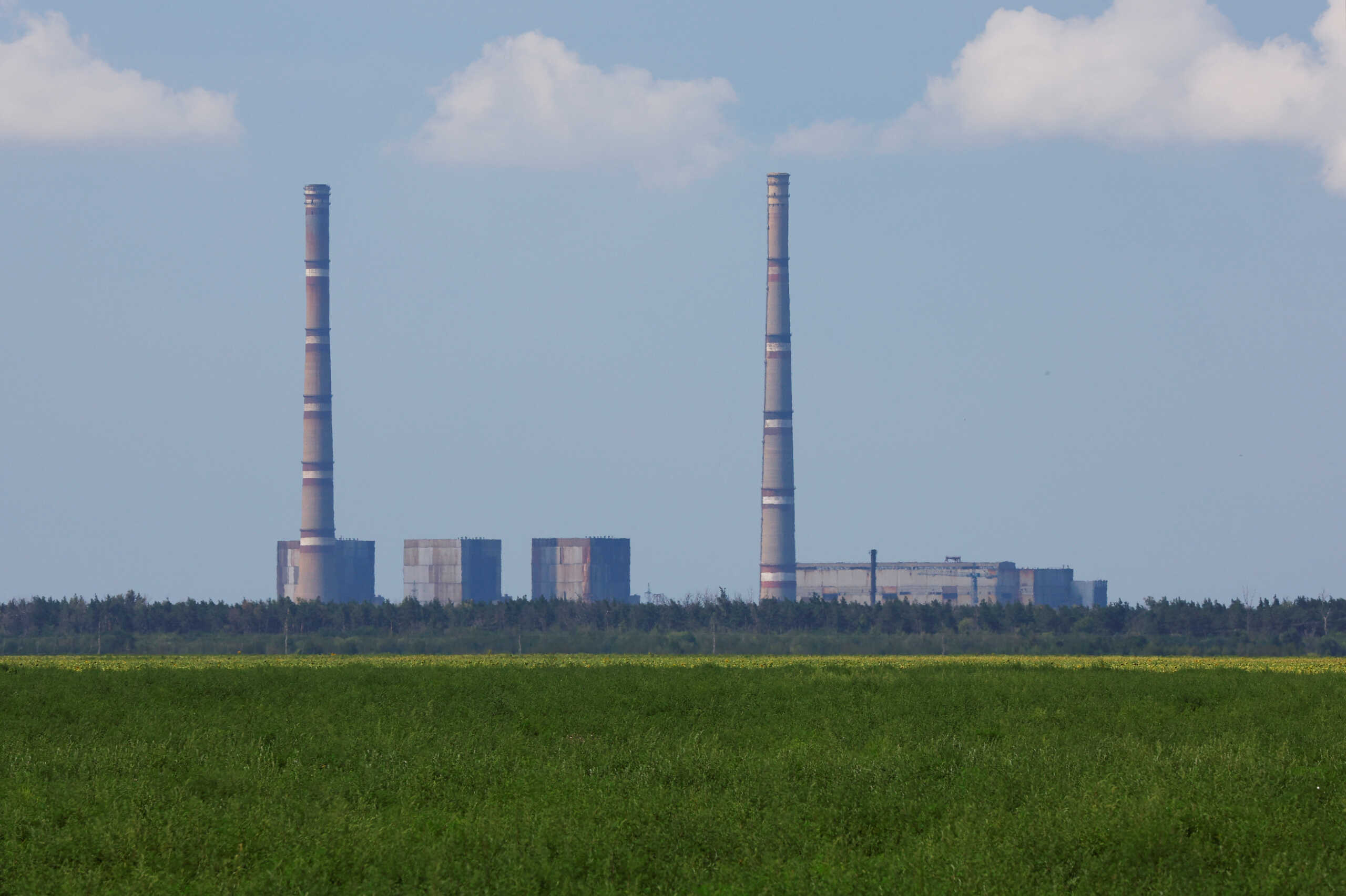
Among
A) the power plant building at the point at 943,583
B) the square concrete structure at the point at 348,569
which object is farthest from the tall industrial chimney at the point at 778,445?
the square concrete structure at the point at 348,569

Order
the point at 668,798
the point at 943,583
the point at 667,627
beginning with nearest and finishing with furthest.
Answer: the point at 668,798, the point at 667,627, the point at 943,583

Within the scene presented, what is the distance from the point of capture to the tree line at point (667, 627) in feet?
359

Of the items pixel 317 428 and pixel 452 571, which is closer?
pixel 317 428

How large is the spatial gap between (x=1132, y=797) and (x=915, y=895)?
5.98 metres

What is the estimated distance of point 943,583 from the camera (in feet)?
497

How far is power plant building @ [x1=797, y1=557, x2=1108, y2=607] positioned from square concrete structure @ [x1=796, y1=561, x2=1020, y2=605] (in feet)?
0.17

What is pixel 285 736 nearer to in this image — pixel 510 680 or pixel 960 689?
pixel 510 680

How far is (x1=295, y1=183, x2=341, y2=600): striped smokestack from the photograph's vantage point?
132250mm

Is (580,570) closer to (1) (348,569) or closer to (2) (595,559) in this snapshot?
(2) (595,559)

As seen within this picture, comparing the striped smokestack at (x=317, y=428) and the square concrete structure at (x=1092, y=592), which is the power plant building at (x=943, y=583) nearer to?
the square concrete structure at (x=1092, y=592)

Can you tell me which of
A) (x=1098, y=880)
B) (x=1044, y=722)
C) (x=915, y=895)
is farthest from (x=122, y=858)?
(x=1044, y=722)

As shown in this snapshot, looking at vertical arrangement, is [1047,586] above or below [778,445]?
below

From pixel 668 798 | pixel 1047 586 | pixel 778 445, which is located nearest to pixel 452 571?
pixel 778 445

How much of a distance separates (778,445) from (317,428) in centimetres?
4050
